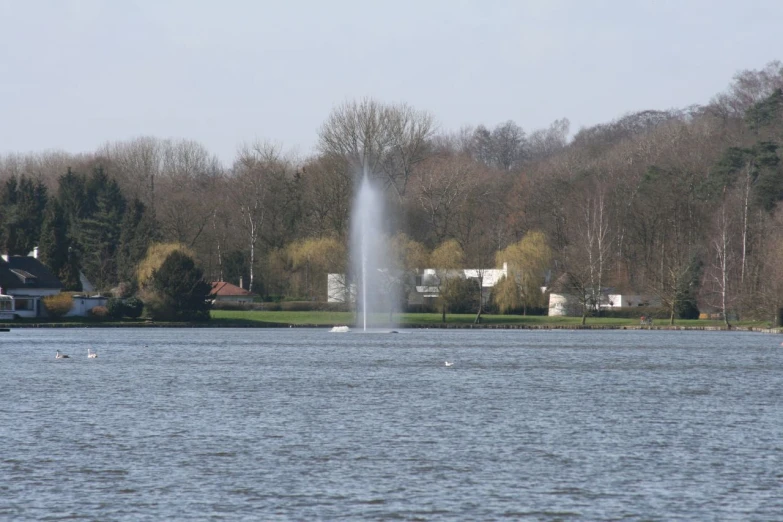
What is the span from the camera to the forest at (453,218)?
299 ft

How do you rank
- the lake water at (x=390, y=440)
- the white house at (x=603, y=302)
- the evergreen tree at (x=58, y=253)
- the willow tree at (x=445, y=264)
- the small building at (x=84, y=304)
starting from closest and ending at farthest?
1. the lake water at (x=390, y=440)
2. the small building at (x=84, y=304)
3. the willow tree at (x=445, y=264)
4. the white house at (x=603, y=302)
5. the evergreen tree at (x=58, y=253)

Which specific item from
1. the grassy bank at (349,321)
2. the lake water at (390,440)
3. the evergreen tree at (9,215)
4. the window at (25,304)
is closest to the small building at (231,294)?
the grassy bank at (349,321)

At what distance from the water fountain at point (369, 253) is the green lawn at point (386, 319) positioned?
65.8 inches

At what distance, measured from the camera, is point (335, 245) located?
300ft

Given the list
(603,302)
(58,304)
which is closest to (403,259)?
(603,302)

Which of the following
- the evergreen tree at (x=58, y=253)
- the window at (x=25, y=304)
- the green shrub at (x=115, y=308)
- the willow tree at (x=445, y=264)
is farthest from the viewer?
the evergreen tree at (x=58, y=253)

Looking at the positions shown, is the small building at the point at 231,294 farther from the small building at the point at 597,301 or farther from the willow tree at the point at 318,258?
the small building at the point at 597,301

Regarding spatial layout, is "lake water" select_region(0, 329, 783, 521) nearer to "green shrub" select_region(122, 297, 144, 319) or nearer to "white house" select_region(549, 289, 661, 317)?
"green shrub" select_region(122, 297, 144, 319)

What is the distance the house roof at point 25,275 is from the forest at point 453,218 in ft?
14.6

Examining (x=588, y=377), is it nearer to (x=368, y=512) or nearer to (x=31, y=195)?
(x=368, y=512)

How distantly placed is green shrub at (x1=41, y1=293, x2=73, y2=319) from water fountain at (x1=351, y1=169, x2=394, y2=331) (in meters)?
21.9

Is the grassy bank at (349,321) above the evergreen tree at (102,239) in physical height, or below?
below

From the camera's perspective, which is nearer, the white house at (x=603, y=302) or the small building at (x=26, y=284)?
the small building at (x=26, y=284)

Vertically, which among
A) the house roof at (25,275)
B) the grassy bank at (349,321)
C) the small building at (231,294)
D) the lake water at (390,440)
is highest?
the house roof at (25,275)
